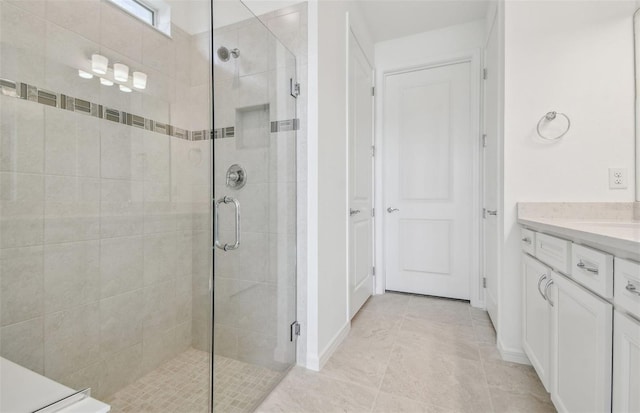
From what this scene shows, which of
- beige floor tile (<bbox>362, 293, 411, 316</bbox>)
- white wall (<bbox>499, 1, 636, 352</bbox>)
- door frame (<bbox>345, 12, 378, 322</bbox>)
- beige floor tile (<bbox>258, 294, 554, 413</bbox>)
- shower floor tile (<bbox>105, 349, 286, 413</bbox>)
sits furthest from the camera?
beige floor tile (<bbox>362, 293, 411, 316</bbox>)

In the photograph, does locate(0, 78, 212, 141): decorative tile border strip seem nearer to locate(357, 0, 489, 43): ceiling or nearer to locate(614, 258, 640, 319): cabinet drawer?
locate(614, 258, 640, 319): cabinet drawer

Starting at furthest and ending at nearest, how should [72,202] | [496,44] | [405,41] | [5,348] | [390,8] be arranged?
[405,41] → [390,8] → [496,44] → [72,202] → [5,348]

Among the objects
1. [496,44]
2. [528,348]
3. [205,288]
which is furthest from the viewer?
[496,44]

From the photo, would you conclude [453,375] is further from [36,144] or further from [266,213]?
[36,144]

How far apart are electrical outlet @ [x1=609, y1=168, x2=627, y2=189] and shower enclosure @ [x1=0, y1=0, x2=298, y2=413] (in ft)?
5.85

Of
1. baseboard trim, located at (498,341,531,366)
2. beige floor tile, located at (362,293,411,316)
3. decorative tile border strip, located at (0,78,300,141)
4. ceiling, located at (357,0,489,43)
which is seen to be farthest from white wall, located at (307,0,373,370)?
baseboard trim, located at (498,341,531,366)

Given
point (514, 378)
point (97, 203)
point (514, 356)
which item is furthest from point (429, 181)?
point (97, 203)

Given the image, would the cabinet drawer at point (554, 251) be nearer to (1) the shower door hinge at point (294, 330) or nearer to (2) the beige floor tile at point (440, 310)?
(2) the beige floor tile at point (440, 310)

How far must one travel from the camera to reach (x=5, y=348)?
111 cm

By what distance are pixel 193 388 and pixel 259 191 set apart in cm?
98

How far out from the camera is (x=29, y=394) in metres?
0.87

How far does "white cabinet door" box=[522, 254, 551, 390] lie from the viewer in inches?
51.5

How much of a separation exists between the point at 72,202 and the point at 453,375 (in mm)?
2127

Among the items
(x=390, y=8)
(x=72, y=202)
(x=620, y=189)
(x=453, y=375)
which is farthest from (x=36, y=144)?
(x=620, y=189)
